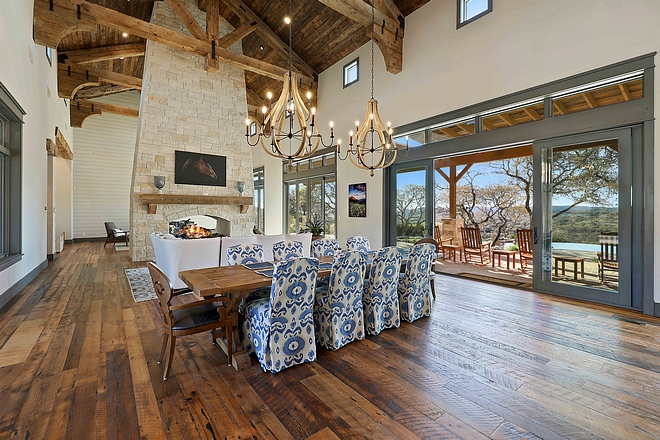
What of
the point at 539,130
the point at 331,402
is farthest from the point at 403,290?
the point at 539,130

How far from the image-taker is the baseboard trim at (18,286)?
3.78 m

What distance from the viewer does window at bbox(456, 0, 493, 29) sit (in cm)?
509

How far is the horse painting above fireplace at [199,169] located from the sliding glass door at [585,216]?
7117 millimetres

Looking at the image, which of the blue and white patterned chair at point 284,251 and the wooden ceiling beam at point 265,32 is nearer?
the blue and white patterned chair at point 284,251

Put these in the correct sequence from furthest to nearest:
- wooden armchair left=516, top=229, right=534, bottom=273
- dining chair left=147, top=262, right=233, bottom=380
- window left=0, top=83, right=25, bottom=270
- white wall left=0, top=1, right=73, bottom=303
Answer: wooden armchair left=516, top=229, right=534, bottom=273
window left=0, top=83, right=25, bottom=270
white wall left=0, top=1, right=73, bottom=303
dining chair left=147, top=262, right=233, bottom=380

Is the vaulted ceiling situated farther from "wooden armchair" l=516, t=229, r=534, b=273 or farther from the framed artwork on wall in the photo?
"wooden armchair" l=516, t=229, r=534, b=273

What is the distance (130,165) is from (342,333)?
40.3 feet

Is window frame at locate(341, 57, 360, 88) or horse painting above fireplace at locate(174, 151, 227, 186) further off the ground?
window frame at locate(341, 57, 360, 88)

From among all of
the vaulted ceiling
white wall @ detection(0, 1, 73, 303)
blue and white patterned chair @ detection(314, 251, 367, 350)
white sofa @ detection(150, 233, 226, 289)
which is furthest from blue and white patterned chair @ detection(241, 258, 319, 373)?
the vaulted ceiling

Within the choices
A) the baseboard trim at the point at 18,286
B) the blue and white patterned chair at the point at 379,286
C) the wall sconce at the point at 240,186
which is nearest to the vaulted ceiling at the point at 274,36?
the wall sconce at the point at 240,186

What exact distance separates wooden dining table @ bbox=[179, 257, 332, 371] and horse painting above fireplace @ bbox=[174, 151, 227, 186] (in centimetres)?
580

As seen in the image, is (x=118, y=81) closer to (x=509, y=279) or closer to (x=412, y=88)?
(x=412, y=88)

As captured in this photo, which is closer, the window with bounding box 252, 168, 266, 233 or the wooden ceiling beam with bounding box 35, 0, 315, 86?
the wooden ceiling beam with bounding box 35, 0, 315, 86

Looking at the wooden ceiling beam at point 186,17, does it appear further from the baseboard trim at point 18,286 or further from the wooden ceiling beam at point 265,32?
the baseboard trim at point 18,286
